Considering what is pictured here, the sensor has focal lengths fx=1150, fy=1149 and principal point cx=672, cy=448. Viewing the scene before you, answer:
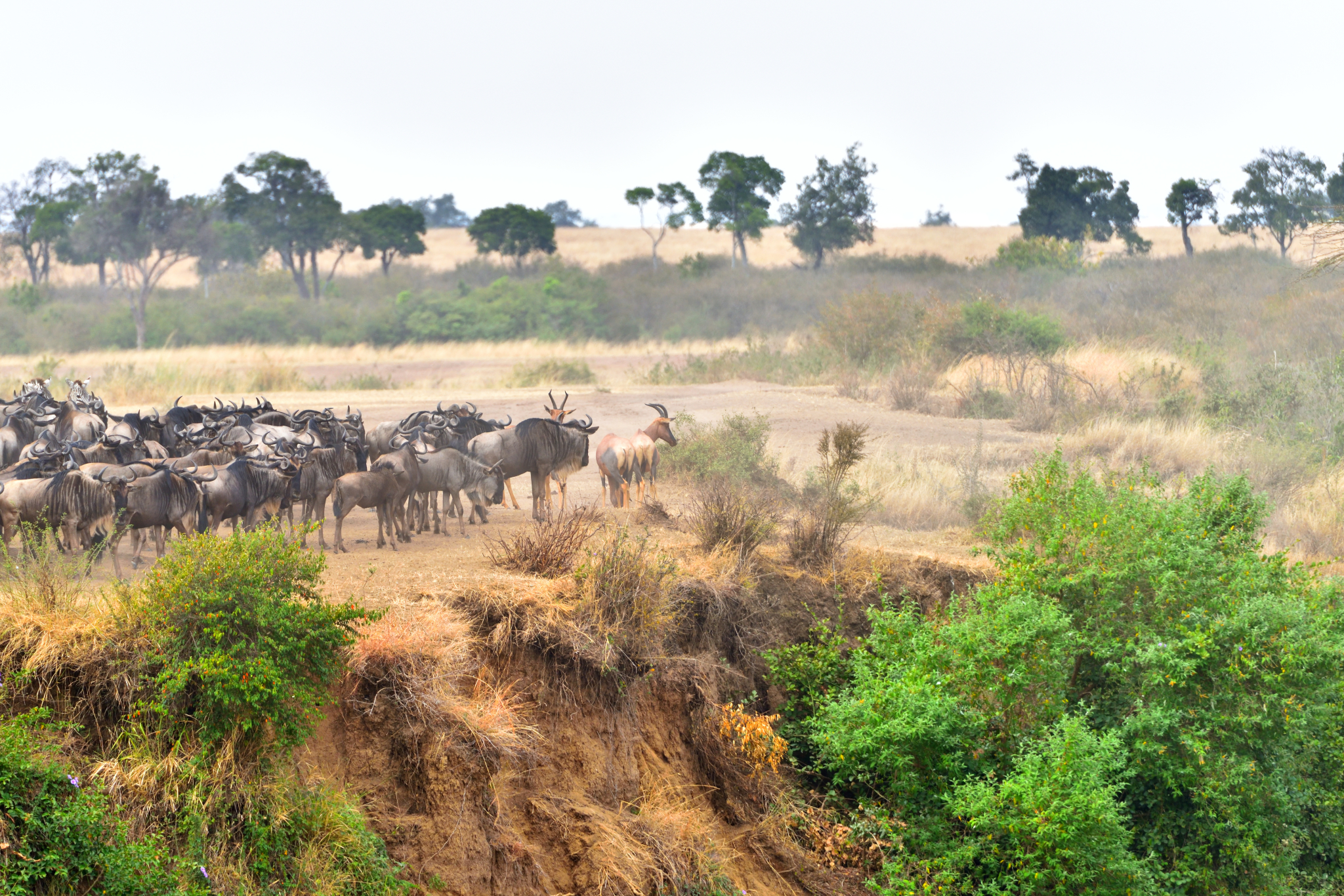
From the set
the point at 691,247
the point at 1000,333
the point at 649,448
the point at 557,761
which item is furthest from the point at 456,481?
the point at 691,247

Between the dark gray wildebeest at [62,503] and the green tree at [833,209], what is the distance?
39915 millimetres

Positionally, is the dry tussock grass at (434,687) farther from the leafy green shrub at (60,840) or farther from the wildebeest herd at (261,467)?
the leafy green shrub at (60,840)

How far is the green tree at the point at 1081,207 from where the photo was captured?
44.3 m

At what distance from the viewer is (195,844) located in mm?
5316

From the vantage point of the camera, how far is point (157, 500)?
8.24 meters

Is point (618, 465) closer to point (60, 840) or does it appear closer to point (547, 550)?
point (547, 550)

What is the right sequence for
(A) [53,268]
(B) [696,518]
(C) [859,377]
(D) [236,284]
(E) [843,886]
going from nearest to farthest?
(E) [843,886], (B) [696,518], (C) [859,377], (D) [236,284], (A) [53,268]

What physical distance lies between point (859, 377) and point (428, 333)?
1791 cm

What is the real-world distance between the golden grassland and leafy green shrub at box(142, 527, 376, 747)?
43051mm

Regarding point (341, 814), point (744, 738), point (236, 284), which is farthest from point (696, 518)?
point (236, 284)

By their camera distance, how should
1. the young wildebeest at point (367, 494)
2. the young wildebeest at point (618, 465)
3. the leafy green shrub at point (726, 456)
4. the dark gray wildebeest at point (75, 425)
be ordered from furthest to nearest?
the leafy green shrub at point (726, 456) < the young wildebeest at point (618, 465) < the dark gray wildebeest at point (75, 425) < the young wildebeest at point (367, 494)

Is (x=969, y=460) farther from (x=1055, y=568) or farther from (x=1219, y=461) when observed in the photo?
(x=1055, y=568)

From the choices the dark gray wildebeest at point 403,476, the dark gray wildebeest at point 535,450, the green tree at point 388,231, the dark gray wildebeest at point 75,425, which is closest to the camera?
the dark gray wildebeest at point 403,476

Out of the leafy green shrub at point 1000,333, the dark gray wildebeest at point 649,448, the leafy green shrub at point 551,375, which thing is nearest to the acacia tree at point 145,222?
the leafy green shrub at point 551,375
